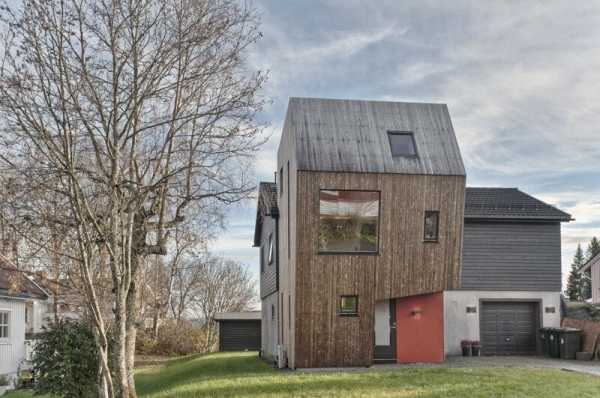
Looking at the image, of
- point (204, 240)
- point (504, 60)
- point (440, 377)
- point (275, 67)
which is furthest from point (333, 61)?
point (440, 377)

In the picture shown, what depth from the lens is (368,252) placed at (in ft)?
64.4

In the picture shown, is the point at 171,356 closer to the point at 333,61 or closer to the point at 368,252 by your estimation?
the point at 368,252

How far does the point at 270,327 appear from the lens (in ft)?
87.9

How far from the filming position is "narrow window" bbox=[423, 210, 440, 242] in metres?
20.1

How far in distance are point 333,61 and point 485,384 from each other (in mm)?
8039

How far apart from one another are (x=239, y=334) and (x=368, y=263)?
18.2 meters

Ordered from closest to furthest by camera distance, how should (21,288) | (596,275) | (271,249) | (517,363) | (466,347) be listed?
(517,363), (466,347), (21,288), (271,249), (596,275)

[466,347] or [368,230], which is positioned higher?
[368,230]

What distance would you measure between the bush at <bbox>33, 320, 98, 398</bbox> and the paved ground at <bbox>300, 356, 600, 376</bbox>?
5.90 metres

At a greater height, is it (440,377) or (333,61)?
(333,61)

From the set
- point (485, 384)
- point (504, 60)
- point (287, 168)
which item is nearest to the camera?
point (485, 384)

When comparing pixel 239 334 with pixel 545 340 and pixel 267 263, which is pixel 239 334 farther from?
pixel 545 340

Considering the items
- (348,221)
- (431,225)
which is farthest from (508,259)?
(348,221)

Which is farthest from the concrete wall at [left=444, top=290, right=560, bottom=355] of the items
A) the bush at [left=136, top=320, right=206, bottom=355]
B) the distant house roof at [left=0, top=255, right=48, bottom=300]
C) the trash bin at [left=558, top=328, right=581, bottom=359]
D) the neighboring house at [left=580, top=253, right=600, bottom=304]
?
the bush at [left=136, top=320, right=206, bottom=355]
